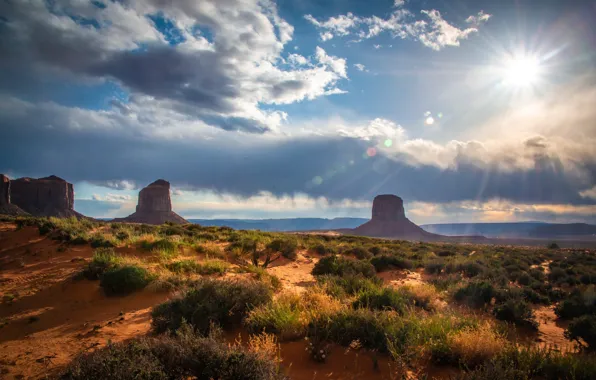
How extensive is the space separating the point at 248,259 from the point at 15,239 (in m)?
12.4

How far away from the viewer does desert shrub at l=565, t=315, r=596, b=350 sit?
25.7ft

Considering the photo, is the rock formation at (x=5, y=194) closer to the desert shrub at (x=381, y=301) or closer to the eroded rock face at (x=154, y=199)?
the eroded rock face at (x=154, y=199)

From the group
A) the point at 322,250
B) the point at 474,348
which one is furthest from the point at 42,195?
the point at 474,348

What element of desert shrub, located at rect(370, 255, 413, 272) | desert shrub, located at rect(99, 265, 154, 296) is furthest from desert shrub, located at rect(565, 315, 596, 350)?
desert shrub, located at rect(99, 265, 154, 296)

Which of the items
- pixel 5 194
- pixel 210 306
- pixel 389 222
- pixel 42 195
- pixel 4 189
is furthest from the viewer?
pixel 389 222

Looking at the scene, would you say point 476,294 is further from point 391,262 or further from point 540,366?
point 391,262

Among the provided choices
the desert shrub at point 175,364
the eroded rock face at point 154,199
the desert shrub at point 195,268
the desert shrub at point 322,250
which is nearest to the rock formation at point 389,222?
the eroded rock face at point 154,199

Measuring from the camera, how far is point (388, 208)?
13550 cm

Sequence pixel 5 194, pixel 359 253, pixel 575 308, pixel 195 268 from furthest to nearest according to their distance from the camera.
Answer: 1. pixel 5 194
2. pixel 359 253
3. pixel 195 268
4. pixel 575 308

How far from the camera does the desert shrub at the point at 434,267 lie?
1806 cm

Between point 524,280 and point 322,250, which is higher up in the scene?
point 322,250

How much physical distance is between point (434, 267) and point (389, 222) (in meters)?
118

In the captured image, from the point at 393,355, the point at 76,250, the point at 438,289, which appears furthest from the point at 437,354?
the point at 76,250

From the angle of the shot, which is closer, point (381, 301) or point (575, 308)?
point (381, 301)
